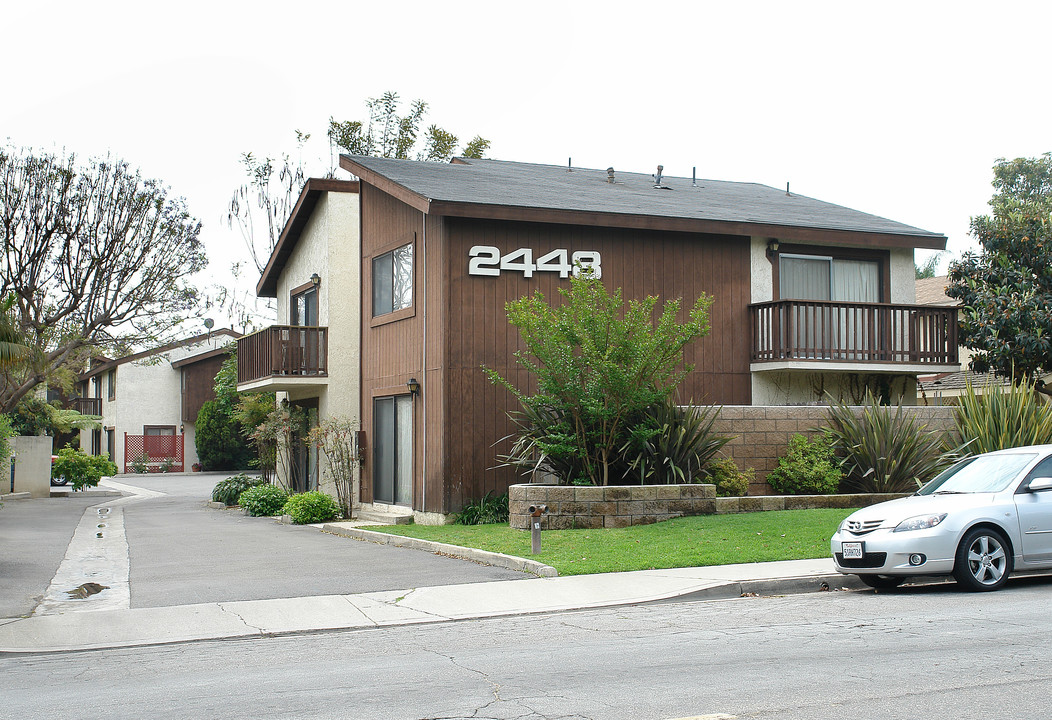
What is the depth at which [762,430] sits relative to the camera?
18125 millimetres

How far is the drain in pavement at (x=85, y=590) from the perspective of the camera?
38.3ft

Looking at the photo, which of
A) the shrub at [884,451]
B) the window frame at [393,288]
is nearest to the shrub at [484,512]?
the window frame at [393,288]

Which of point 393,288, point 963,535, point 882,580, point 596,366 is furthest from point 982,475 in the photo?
point 393,288

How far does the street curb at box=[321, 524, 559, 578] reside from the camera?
12.3 m

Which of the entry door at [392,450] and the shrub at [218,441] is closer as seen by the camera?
the entry door at [392,450]

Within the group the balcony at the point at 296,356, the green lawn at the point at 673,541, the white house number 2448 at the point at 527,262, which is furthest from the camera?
the balcony at the point at 296,356

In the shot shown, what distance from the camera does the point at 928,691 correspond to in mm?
6422

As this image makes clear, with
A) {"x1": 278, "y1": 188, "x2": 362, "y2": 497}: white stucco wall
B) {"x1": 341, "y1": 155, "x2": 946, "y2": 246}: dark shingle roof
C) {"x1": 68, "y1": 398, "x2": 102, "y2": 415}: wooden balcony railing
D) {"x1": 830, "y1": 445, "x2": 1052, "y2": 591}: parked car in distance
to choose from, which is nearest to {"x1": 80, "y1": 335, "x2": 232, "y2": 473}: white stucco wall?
{"x1": 68, "y1": 398, "x2": 102, "y2": 415}: wooden balcony railing

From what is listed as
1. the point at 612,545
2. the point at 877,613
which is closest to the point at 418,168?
the point at 612,545

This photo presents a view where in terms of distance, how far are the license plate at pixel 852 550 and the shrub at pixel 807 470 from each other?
262 inches

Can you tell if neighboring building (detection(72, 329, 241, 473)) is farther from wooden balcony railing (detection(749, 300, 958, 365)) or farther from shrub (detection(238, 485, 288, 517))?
wooden balcony railing (detection(749, 300, 958, 365))

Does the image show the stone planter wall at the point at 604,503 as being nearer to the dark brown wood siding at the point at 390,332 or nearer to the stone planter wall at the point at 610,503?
the stone planter wall at the point at 610,503

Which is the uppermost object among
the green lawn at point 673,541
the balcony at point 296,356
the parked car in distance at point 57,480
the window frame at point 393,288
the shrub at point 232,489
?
the window frame at point 393,288

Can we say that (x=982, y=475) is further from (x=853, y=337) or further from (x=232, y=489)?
(x=232, y=489)
